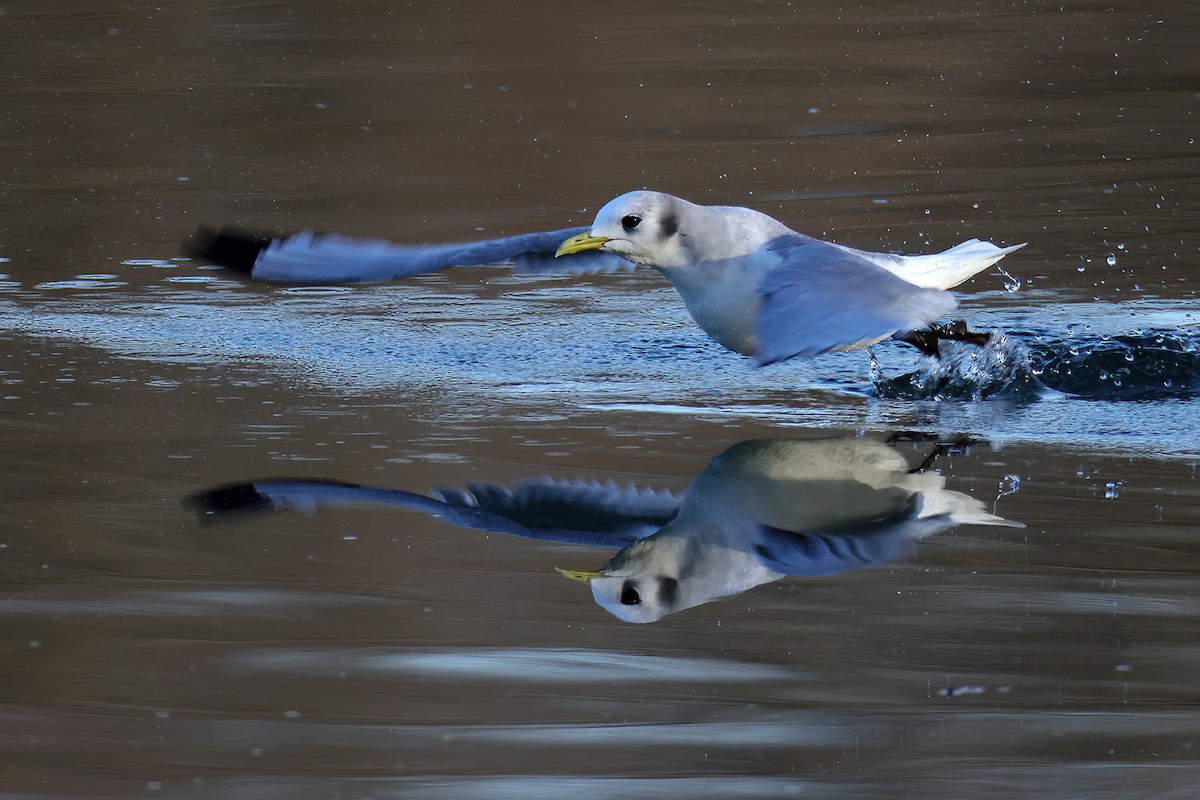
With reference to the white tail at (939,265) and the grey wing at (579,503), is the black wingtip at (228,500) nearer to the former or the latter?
the grey wing at (579,503)

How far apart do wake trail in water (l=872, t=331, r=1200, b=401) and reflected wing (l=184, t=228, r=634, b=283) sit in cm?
137

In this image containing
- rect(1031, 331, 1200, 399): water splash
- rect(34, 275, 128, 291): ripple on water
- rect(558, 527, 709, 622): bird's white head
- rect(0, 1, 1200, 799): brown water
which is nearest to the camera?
rect(0, 1, 1200, 799): brown water

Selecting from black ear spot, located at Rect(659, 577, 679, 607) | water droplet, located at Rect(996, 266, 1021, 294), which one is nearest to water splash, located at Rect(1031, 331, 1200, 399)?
water droplet, located at Rect(996, 266, 1021, 294)

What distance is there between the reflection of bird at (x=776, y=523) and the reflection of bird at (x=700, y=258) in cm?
40

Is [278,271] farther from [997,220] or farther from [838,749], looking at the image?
[997,220]

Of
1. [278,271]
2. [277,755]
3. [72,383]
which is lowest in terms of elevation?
[277,755]

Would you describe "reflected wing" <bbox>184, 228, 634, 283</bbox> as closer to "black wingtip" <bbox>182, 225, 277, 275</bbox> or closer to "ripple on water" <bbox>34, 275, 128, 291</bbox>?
"black wingtip" <bbox>182, 225, 277, 275</bbox>

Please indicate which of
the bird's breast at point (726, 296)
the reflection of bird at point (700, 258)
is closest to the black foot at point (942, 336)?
the reflection of bird at point (700, 258)

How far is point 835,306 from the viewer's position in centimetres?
461

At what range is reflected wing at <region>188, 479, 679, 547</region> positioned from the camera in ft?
14.1

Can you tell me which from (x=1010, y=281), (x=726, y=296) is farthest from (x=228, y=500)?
(x=1010, y=281)

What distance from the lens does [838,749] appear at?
305cm

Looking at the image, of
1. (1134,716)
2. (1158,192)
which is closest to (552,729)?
(1134,716)

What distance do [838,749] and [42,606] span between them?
5.86 ft
